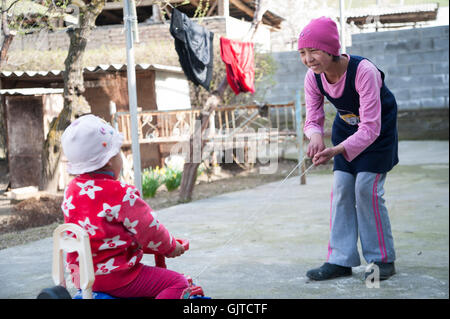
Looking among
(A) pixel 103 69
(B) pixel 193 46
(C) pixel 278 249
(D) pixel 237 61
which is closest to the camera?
(C) pixel 278 249

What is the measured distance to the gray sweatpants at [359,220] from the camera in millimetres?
3281

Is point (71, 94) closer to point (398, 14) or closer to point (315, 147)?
point (315, 147)

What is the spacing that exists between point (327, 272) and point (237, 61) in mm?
5096

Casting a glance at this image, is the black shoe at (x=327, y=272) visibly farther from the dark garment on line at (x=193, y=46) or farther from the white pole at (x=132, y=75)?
the dark garment on line at (x=193, y=46)

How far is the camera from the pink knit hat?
282 centimetres

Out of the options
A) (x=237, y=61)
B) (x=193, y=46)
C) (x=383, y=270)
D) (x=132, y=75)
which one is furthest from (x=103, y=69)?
(x=383, y=270)

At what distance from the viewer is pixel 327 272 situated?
334 cm

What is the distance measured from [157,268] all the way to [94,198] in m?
0.35

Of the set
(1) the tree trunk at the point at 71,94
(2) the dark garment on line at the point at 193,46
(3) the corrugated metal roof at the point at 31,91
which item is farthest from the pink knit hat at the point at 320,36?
(2) the dark garment on line at the point at 193,46

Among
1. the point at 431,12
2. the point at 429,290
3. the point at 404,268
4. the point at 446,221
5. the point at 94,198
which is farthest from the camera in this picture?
the point at 431,12

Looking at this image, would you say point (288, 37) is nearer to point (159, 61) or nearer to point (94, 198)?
point (159, 61)

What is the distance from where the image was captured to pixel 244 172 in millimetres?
10617

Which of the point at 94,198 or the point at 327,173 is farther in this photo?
the point at 327,173
